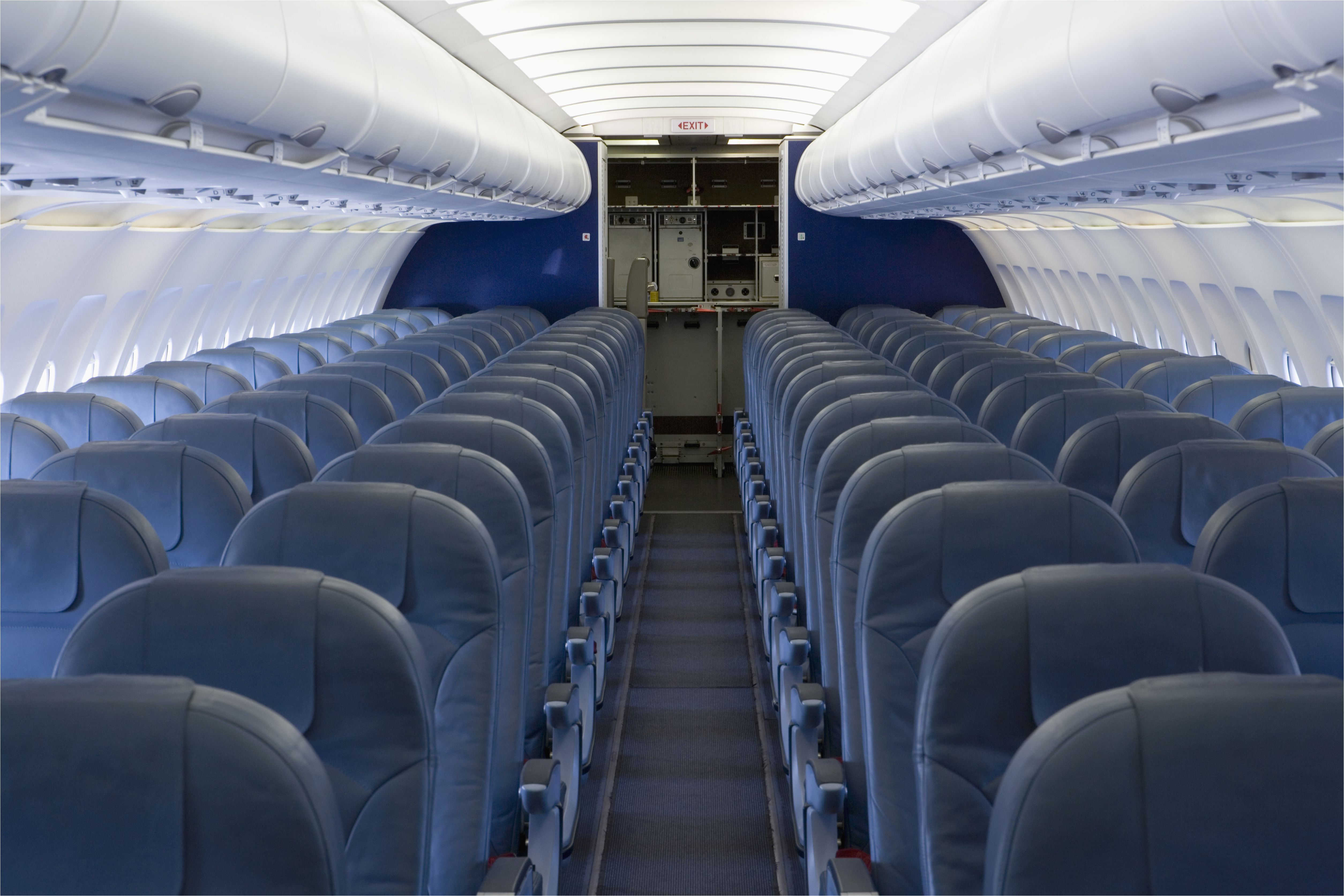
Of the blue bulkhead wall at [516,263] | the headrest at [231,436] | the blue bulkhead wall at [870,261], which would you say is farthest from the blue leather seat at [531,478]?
the blue bulkhead wall at [870,261]

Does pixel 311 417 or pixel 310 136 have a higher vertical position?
pixel 310 136

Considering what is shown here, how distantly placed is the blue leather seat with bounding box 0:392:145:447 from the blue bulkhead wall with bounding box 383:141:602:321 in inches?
414

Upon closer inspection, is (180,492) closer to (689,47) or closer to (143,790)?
(143,790)

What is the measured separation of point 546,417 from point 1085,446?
7.16 ft

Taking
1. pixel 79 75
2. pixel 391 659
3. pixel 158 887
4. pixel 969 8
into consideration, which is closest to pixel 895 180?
pixel 969 8

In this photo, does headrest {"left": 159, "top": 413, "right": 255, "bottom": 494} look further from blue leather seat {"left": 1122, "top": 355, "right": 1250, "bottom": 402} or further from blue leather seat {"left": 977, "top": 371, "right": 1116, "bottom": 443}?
blue leather seat {"left": 1122, "top": 355, "right": 1250, "bottom": 402}

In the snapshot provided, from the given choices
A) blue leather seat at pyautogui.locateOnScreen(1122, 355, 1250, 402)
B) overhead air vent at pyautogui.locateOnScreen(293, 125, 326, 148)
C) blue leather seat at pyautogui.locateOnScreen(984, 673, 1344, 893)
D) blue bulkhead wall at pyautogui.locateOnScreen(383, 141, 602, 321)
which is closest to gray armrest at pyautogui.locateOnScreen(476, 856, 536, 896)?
blue leather seat at pyautogui.locateOnScreen(984, 673, 1344, 893)

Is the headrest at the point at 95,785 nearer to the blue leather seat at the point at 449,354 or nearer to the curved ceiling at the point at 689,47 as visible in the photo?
the blue leather seat at the point at 449,354

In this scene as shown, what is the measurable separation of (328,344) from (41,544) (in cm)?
734

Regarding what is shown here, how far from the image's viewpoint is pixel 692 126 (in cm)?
1380

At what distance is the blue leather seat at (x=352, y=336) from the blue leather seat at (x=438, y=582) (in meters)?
7.99

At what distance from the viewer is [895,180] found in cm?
837

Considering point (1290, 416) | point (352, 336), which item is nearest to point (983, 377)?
point (1290, 416)

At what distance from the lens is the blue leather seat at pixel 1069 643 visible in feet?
6.61
